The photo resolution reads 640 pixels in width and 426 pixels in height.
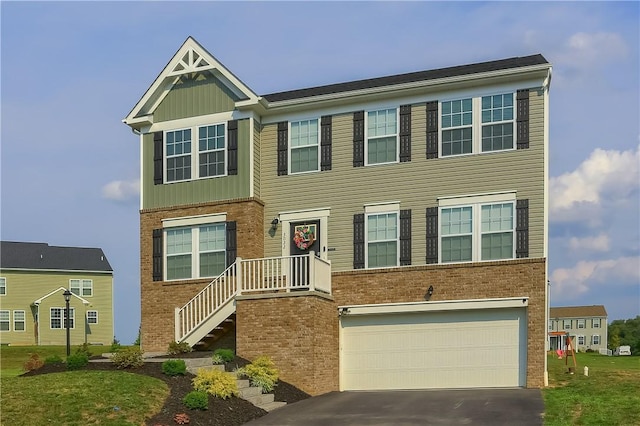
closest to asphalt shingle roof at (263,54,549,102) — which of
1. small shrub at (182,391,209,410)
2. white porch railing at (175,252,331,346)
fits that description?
white porch railing at (175,252,331,346)

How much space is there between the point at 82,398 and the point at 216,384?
2.85m

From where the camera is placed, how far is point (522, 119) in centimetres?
1934

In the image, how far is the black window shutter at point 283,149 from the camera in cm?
2191

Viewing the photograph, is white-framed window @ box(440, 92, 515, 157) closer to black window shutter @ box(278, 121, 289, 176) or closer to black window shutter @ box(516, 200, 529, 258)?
black window shutter @ box(516, 200, 529, 258)

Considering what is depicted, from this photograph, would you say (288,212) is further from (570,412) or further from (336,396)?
(570,412)

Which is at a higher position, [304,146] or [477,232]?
[304,146]

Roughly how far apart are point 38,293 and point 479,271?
39028 millimetres

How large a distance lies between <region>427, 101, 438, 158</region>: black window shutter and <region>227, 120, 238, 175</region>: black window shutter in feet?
18.9

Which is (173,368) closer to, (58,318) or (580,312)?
(58,318)

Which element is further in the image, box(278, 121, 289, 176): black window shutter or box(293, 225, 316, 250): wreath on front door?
box(278, 121, 289, 176): black window shutter

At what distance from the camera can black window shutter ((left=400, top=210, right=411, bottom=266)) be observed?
20094 millimetres

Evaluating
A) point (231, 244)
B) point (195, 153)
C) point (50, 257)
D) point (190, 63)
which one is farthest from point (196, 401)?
point (50, 257)

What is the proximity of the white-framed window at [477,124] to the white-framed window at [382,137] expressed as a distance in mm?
1374

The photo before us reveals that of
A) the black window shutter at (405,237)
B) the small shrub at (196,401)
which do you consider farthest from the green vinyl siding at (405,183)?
the small shrub at (196,401)
